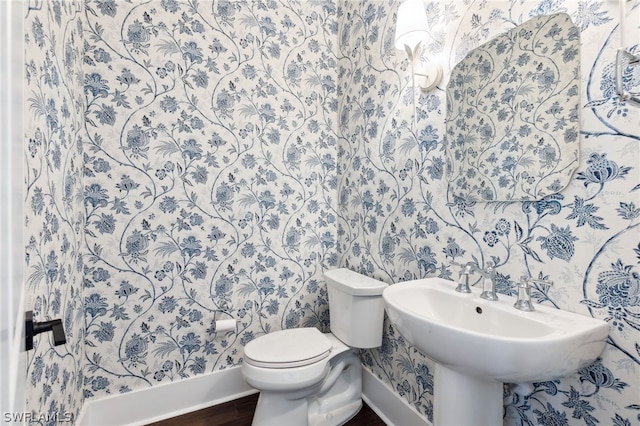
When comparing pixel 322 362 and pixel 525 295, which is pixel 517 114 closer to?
pixel 525 295

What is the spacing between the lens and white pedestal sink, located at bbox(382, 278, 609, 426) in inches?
27.1

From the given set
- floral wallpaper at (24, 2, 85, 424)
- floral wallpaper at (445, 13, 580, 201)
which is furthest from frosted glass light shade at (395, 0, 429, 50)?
floral wallpaper at (24, 2, 85, 424)

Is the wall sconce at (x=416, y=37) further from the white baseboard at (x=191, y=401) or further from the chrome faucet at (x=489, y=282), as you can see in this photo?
the white baseboard at (x=191, y=401)

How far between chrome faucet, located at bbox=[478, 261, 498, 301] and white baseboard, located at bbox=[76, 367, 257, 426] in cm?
138

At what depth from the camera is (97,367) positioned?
1450 millimetres

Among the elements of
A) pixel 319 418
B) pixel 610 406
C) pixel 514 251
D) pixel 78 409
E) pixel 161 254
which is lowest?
pixel 319 418

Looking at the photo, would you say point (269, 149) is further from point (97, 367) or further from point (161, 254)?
point (97, 367)

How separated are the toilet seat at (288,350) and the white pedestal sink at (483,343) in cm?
54

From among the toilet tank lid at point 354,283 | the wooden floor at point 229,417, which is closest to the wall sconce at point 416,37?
the toilet tank lid at point 354,283

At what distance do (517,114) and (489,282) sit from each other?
22.9 inches

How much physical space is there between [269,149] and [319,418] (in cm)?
145

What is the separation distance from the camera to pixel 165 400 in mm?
1569

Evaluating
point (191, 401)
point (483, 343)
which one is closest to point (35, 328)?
point (483, 343)

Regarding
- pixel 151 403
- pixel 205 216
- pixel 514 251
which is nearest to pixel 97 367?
pixel 151 403
